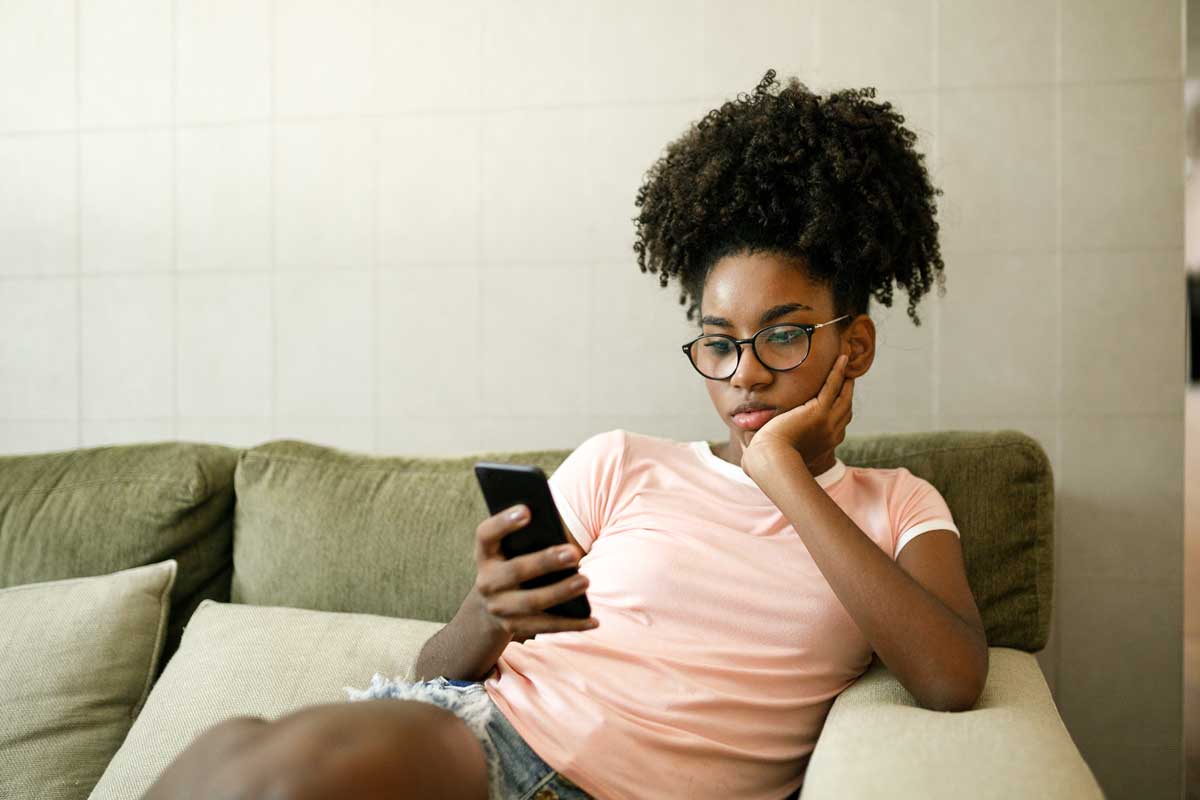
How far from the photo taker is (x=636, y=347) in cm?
208

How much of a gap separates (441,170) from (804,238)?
1.01 metres

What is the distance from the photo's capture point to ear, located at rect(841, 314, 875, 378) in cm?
147

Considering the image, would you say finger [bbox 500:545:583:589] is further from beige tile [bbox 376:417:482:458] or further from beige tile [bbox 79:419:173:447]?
beige tile [bbox 79:419:173:447]

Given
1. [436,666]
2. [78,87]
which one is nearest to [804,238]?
[436,666]

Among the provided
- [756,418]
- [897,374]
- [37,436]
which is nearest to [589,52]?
[897,374]

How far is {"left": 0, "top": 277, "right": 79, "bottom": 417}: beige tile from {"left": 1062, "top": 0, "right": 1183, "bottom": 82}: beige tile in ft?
7.34

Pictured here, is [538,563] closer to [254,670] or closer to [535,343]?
[254,670]

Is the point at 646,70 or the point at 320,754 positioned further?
the point at 646,70

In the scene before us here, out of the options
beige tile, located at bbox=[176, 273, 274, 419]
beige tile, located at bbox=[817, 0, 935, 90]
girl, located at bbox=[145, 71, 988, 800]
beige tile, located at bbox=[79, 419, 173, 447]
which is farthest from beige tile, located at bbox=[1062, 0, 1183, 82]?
beige tile, located at bbox=[79, 419, 173, 447]

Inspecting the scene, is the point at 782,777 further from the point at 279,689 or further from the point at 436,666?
the point at 279,689

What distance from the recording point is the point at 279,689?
4.95 feet

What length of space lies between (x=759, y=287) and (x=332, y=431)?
118 centimetres

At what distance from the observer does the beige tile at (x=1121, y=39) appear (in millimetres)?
1867

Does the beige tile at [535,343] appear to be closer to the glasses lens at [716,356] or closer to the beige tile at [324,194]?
the beige tile at [324,194]
